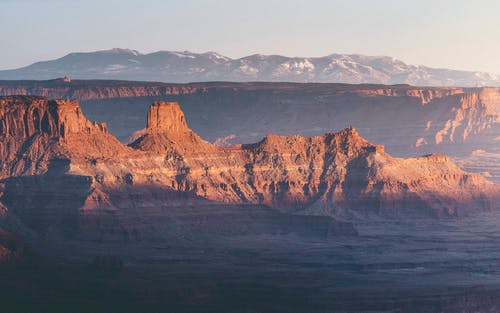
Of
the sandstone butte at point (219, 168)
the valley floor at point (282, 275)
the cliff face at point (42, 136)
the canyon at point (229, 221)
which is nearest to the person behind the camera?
the valley floor at point (282, 275)

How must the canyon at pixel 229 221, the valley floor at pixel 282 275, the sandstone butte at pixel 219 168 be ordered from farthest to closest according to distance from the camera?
1. the sandstone butte at pixel 219 168
2. the canyon at pixel 229 221
3. the valley floor at pixel 282 275

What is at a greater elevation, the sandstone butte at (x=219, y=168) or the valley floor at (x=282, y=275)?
the sandstone butte at (x=219, y=168)

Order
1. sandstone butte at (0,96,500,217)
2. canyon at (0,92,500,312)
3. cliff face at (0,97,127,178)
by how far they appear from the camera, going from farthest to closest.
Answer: cliff face at (0,97,127,178), sandstone butte at (0,96,500,217), canyon at (0,92,500,312)

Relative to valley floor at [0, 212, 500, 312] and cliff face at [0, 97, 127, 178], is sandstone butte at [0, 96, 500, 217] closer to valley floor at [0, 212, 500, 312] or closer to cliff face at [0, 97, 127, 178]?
cliff face at [0, 97, 127, 178]

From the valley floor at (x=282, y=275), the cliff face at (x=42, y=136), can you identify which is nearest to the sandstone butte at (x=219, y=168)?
the cliff face at (x=42, y=136)

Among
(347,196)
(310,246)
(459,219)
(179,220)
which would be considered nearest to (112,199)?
(179,220)

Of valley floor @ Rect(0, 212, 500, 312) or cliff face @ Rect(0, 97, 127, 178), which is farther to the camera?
cliff face @ Rect(0, 97, 127, 178)

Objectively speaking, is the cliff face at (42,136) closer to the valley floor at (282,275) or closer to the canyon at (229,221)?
the canyon at (229,221)

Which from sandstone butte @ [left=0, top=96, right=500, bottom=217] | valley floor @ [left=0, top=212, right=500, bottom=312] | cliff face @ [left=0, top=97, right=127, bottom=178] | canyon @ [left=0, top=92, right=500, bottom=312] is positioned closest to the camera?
valley floor @ [left=0, top=212, right=500, bottom=312]

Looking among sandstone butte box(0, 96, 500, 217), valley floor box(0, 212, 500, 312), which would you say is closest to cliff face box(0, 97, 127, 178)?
sandstone butte box(0, 96, 500, 217)
